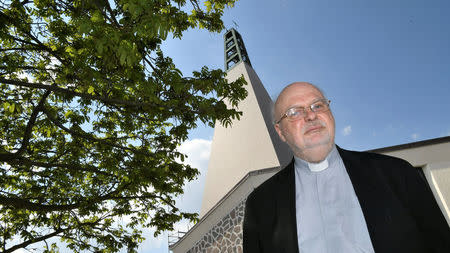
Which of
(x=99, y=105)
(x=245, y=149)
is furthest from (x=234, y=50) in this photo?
(x=99, y=105)

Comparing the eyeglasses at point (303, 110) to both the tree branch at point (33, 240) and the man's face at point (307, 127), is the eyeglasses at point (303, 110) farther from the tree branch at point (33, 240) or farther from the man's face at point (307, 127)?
the tree branch at point (33, 240)

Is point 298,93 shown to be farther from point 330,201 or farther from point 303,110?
point 330,201

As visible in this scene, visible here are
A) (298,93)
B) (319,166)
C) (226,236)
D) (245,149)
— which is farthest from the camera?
(245,149)

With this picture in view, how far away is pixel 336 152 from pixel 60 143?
8544 mm

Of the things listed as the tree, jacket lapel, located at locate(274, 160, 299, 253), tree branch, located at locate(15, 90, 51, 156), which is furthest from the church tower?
jacket lapel, located at locate(274, 160, 299, 253)

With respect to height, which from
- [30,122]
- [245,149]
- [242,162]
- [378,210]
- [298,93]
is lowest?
[378,210]

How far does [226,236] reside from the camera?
270 inches

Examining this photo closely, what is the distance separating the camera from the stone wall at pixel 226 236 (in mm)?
6676

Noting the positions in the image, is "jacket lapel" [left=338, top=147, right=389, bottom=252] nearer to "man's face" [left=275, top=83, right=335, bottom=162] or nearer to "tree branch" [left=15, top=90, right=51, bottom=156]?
"man's face" [left=275, top=83, right=335, bottom=162]

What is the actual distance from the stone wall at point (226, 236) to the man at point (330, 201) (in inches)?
211

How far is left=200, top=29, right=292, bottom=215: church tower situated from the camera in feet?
52.3

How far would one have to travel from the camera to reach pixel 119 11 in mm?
4629

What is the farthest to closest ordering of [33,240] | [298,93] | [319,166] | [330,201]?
[33,240] < [298,93] < [319,166] < [330,201]

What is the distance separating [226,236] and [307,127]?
5971 millimetres
